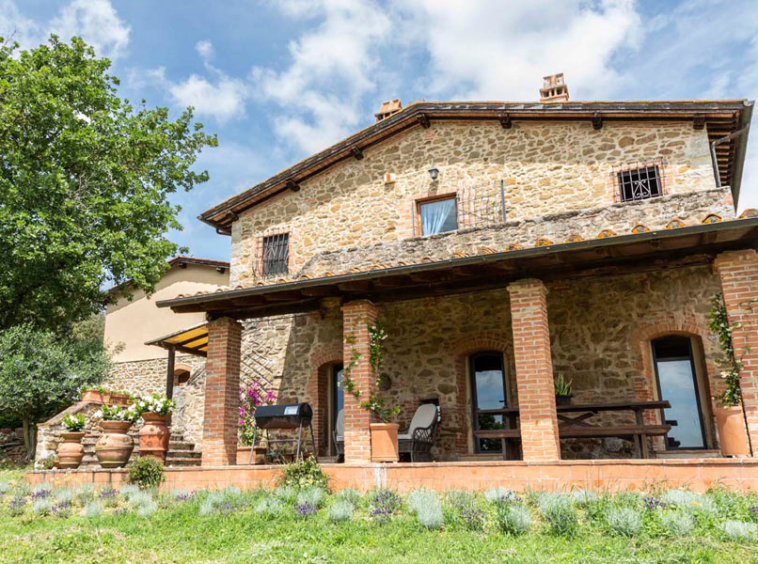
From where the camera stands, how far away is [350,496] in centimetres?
674

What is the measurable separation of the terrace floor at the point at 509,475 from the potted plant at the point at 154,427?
2.15 ft

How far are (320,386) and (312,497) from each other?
188 inches

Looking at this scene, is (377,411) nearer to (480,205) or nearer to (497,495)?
(497,495)

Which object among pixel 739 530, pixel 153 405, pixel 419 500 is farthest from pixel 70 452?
pixel 739 530

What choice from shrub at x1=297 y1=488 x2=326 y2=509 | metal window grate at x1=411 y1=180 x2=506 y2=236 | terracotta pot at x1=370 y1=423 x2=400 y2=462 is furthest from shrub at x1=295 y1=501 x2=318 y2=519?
metal window grate at x1=411 y1=180 x2=506 y2=236

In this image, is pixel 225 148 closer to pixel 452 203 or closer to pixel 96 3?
pixel 96 3

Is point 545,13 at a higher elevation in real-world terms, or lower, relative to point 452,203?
higher

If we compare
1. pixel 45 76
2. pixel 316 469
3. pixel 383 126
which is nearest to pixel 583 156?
pixel 383 126

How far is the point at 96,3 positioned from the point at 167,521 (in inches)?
381

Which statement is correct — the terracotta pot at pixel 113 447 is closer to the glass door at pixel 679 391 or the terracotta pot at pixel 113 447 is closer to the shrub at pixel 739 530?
the shrub at pixel 739 530

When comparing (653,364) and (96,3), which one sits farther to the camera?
(96,3)

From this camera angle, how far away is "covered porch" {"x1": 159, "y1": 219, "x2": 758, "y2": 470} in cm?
708

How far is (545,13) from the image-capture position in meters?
9.27

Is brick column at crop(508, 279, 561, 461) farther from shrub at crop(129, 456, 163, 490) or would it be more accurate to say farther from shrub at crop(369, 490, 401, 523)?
shrub at crop(129, 456, 163, 490)
